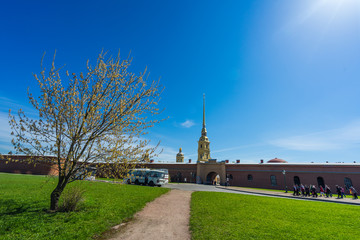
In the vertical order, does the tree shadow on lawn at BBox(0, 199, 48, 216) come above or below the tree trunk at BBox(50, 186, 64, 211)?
below

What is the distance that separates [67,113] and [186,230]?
22.2 ft

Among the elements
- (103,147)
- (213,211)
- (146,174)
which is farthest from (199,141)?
(103,147)

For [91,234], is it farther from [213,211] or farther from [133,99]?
[213,211]

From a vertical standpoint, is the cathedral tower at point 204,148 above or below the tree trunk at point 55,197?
above

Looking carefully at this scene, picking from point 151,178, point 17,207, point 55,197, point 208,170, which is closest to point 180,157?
point 208,170

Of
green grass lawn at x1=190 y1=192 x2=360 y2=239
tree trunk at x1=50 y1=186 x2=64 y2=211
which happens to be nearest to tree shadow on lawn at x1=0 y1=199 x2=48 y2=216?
tree trunk at x1=50 y1=186 x2=64 y2=211

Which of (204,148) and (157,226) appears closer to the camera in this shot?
(157,226)

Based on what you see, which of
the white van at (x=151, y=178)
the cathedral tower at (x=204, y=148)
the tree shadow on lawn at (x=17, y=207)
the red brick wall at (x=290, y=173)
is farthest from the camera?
the cathedral tower at (x=204, y=148)

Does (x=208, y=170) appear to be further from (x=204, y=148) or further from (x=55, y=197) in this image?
(x=55, y=197)

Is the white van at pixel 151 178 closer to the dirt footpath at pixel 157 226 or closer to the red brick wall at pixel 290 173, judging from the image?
the dirt footpath at pixel 157 226

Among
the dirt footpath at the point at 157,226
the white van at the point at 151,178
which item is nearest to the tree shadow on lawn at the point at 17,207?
the dirt footpath at the point at 157,226

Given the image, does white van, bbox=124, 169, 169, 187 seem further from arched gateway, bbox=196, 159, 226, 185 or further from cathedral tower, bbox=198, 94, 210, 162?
cathedral tower, bbox=198, 94, 210, 162

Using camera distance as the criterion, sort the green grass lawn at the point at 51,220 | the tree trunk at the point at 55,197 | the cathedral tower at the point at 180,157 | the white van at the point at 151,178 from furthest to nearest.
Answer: the cathedral tower at the point at 180,157, the white van at the point at 151,178, the tree trunk at the point at 55,197, the green grass lawn at the point at 51,220

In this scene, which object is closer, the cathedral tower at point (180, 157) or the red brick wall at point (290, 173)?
the red brick wall at point (290, 173)
